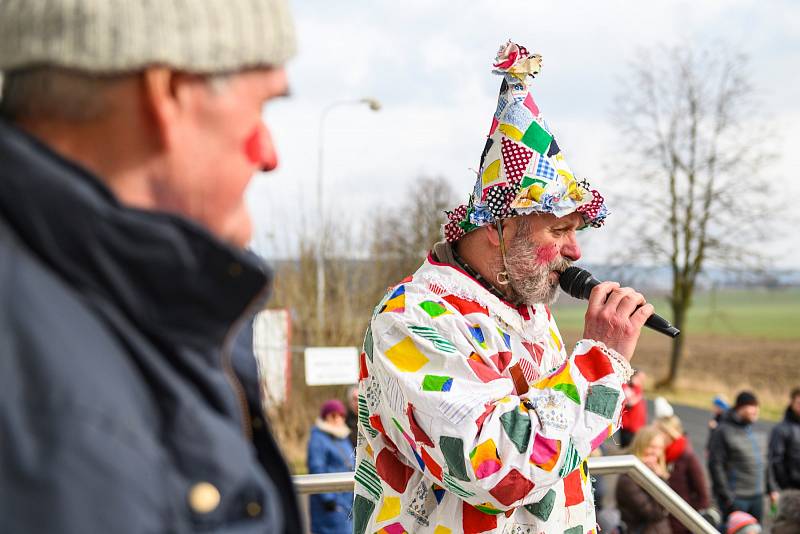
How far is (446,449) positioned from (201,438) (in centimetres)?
117

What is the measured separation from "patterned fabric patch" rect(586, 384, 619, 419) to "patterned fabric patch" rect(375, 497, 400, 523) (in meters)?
0.51

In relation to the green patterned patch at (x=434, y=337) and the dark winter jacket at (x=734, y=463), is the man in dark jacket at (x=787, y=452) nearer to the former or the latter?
the dark winter jacket at (x=734, y=463)

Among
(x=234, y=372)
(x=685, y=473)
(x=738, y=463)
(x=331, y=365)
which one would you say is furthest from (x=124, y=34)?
(x=331, y=365)

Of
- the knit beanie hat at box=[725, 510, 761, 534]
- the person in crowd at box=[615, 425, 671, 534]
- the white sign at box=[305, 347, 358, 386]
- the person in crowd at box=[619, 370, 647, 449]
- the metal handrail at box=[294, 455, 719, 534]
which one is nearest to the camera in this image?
the metal handrail at box=[294, 455, 719, 534]

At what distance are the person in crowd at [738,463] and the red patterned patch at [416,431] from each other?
7.39 m

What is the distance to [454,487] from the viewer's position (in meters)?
2.08

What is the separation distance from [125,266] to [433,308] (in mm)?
1406

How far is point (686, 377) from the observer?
28.6 meters

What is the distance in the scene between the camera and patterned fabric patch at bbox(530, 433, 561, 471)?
2031 mm

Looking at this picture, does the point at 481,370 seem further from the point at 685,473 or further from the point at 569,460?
the point at 685,473

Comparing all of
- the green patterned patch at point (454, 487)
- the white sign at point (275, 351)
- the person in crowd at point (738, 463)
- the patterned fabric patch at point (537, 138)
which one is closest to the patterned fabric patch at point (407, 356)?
the green patterned patch at point (454, 487)

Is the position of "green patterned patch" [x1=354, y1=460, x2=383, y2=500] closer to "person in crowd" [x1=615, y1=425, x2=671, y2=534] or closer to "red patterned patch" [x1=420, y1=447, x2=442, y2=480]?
"red patterned patch" [x1=420, y1=447, x2=442, y2=480]

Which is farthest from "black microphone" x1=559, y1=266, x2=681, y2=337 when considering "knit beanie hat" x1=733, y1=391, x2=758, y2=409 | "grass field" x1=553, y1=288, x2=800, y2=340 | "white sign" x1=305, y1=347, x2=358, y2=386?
"grass field" x1=553, y1=288, x2=800, y2=340

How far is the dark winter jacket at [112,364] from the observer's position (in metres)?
0.81
